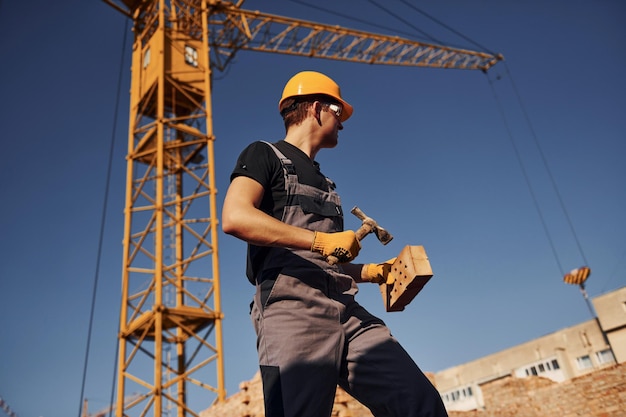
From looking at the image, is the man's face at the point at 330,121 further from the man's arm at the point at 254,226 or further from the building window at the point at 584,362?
the building window at the point at 584,362

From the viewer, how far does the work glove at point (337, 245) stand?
183cm

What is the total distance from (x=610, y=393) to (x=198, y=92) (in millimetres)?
13397

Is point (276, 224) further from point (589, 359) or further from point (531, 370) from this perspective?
point (531, 370)

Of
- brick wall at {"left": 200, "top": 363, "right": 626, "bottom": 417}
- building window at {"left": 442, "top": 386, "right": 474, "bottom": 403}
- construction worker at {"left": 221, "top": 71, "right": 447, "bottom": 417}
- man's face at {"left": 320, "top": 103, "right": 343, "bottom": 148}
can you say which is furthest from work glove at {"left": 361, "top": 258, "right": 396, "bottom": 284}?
building window at {"left": 442, "top": 386, "right": 474, "bottom": 403}

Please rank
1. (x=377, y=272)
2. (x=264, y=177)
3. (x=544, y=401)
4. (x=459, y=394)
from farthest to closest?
(x=459, y=394) → (x=544, y=401) → (x=377, y=272) → (x=264, y=177)

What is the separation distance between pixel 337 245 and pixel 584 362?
31066mm

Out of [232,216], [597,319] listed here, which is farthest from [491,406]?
[597,319]

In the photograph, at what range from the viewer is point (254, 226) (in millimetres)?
1791

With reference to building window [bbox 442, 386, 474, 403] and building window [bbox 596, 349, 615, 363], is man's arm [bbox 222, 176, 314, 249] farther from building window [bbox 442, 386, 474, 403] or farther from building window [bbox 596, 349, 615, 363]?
building window [bbox 442, 386, 474, 403]

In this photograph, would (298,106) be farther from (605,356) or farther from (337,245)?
(605,356)

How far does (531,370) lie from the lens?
31.3 meters

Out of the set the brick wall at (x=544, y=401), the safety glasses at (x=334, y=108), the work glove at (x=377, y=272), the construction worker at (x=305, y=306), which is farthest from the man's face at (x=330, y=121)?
the brick wall at (x=544, y=401)

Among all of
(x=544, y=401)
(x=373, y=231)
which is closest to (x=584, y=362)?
(x=544, y=401)

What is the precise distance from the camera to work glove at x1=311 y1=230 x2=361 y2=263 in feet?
6.01
